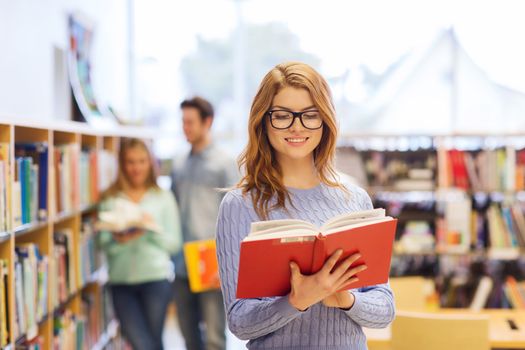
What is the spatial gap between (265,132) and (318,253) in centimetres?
39

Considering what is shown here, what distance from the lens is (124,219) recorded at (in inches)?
136

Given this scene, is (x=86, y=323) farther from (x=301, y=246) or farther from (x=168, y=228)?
(x=301, y=246)

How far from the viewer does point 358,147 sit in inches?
182

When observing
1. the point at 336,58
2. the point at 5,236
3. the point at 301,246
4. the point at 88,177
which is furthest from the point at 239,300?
the point at 336,58

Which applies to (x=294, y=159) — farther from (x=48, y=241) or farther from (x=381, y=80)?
(x=381, y=80)

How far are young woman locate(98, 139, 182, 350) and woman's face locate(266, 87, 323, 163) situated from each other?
200cm

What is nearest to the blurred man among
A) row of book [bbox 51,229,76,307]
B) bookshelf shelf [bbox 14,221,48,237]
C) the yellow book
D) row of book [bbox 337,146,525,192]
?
the yellow book

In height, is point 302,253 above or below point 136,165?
Answer: below

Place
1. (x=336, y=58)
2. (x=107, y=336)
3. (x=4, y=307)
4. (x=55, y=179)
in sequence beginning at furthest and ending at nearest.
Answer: (x=336, y=58), (x=107, y=336), (x=55, y=179), (x=4, y=307)

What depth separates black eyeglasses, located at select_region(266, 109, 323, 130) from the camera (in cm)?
165

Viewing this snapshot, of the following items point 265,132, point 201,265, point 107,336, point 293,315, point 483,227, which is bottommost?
point 107,336

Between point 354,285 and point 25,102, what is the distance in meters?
2.67

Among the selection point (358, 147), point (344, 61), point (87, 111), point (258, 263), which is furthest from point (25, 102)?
point (344, 61)

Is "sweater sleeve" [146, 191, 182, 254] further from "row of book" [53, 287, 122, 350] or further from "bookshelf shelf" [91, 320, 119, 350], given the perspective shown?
"bookshelf shelf" [91, 320, 119, 350]
